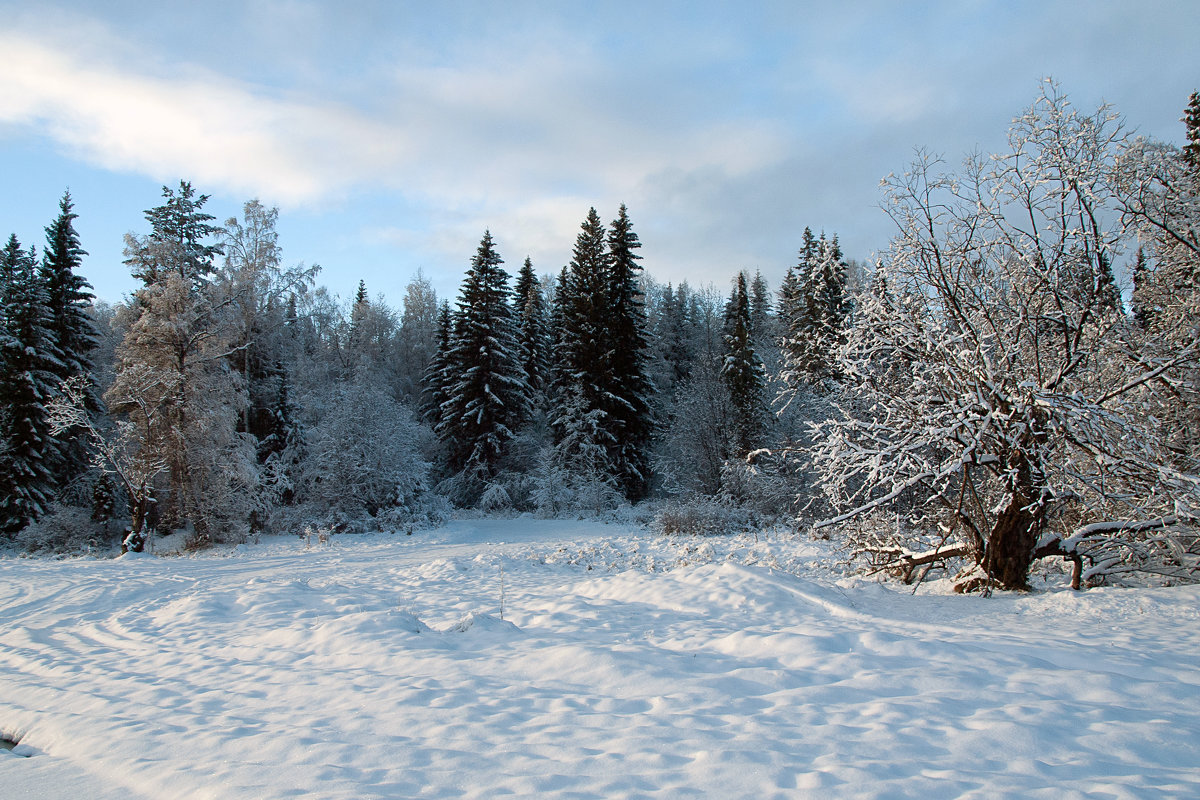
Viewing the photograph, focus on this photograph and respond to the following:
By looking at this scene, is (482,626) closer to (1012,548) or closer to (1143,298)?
(1012,548)

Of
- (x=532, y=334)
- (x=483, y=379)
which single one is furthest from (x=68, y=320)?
(x=532, y=334)

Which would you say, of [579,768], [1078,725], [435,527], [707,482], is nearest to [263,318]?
[435,527]

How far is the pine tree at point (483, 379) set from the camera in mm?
27828

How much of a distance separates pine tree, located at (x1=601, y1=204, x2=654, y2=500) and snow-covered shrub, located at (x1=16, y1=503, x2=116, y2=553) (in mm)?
19856

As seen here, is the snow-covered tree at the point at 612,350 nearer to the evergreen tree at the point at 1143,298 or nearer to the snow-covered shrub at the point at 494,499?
the snow-covered shrub at the point at 494,499

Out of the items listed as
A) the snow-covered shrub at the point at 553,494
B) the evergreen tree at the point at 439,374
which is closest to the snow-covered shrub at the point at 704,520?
the snow-covered shrub at the point at 553,494

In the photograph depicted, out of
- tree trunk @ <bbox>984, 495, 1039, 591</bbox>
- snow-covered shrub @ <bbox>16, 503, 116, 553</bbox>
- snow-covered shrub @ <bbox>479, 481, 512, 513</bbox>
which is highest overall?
tree trunk @ <bbox>984, 495, 1039, 591</bbox>

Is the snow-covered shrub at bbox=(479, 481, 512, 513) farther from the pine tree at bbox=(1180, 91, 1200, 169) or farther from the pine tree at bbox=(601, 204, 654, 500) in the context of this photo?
the pine tree at bbox=(1180, 91, 1200, 169)

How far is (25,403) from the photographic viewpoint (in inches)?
871

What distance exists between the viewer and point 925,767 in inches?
131

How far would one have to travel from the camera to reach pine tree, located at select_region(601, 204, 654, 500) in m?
27.9

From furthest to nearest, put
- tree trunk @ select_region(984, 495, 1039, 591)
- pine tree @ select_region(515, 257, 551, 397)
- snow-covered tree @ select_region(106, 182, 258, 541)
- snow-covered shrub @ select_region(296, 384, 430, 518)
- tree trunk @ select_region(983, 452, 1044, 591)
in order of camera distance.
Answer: pine tree @ select_region(515, 257, 551, 397) < snow-covered shrub @ select_region(296, 384, 430, 518) < snow-covered tree @ select_region(106, 182, 258, 541) < tree trunk @ select_region(984, 495, 1039, 591) < tree trunk @ select_region(983, 452, 1044, 591)

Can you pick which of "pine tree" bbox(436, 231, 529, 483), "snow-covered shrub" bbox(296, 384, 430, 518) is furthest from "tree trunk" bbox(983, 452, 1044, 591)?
"pine tree" bbox(436, 231, 529, 483)

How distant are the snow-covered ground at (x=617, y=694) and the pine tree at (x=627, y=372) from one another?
62.5 ft
